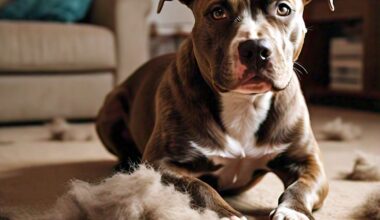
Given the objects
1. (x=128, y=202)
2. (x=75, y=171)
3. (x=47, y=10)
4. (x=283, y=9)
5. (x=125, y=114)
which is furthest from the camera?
(x=47, y=10)

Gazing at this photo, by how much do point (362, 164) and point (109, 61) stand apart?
219 cm

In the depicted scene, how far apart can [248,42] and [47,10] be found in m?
2.85

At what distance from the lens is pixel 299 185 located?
142 cm

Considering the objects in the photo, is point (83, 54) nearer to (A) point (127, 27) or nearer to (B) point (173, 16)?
(A) point (127, 27)

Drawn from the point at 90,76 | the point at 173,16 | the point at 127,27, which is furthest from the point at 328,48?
the point at 90,76

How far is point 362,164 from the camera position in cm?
194

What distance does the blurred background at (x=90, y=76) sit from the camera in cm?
252

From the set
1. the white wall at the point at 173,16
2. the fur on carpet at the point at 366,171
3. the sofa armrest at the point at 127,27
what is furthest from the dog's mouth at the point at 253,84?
the white wall at the point at 173,16

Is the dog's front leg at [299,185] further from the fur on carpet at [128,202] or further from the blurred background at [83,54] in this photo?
the blurred background at [83,54]

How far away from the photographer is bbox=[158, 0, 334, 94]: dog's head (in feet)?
4.46

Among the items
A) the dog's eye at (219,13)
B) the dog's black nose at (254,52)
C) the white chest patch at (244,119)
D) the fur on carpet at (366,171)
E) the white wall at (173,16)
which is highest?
the dog's eye at (219,13)

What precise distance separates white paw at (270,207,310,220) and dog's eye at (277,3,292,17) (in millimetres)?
502

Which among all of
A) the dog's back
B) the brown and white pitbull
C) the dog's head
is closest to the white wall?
the dog's back

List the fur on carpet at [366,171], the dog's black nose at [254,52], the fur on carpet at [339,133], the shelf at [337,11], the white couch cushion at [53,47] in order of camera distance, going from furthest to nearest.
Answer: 1. the shelf at [337,11]
2. the white couch cushion at [53,47]
3. the fur on carpet at [339,133]
4. the fur on carpet at [366,171]
5. the dog's black nose at [254,52]
